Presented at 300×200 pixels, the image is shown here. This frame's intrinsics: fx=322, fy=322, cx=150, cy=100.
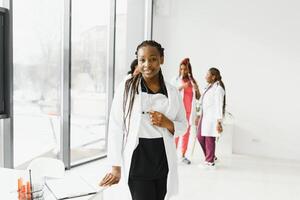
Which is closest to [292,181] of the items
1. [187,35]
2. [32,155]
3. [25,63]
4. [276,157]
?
[276,157]

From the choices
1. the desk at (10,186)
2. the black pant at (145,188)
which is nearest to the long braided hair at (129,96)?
the black pant at (145,188)

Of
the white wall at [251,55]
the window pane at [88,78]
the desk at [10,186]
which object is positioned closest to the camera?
the desk at [10,186]

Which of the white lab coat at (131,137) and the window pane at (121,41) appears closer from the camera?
the white lab coat at (131,137)

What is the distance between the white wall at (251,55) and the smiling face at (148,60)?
3618 millimetres

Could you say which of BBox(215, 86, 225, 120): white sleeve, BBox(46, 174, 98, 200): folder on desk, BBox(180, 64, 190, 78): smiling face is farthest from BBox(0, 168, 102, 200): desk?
BBox(180, 64, 190, 78): smiling face

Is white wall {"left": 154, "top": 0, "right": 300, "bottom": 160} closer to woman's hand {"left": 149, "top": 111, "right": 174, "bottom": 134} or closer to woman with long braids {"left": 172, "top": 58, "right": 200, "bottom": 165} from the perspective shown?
woman with long braids {"left": 172, "top": 58, "right": 200, "bottom": 165}

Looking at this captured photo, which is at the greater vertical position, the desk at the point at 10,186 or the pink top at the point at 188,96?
the pink top at the point at 188,96

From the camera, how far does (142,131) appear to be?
178cm

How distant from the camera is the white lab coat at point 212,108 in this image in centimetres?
413

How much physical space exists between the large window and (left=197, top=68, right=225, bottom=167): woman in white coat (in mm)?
1892

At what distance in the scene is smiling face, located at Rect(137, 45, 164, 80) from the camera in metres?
1.77

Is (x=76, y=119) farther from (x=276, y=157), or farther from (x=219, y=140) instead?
(x=276, y=157)

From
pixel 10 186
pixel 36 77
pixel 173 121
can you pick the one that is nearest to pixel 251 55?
pixel 36 77

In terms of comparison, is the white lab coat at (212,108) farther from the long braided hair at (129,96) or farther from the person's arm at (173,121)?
the long braided hair at (129,96)
